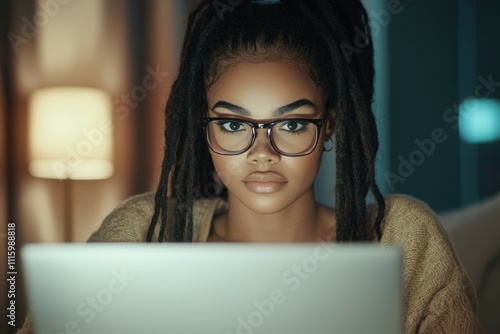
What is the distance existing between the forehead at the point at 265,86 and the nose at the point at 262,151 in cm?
5

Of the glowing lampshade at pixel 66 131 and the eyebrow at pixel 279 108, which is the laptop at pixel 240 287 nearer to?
the eyebrow at pixel 279 108

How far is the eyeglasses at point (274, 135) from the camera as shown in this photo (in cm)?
139

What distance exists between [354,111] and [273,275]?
0.84 m

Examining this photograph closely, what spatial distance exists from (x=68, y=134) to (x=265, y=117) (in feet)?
5.23

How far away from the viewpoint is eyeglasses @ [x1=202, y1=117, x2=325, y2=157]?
1.39 metres

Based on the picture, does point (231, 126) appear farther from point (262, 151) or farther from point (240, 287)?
point (240, 287)

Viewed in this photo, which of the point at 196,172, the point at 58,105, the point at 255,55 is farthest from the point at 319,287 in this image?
the point at 58,105

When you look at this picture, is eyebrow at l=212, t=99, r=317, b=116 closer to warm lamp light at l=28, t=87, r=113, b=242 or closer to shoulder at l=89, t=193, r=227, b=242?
shoulder at l=89, t=193, r=227, b=242

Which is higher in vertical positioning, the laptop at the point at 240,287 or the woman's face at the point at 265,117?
the woman's face at the point at 265,117

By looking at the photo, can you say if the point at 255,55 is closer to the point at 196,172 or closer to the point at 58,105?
the point at 196,172

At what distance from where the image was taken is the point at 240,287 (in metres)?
0.73

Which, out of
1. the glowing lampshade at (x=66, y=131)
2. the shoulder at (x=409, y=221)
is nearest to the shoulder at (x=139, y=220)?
the shoulder at (x=409, y=221)

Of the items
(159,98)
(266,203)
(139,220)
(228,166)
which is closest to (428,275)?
(266,203)

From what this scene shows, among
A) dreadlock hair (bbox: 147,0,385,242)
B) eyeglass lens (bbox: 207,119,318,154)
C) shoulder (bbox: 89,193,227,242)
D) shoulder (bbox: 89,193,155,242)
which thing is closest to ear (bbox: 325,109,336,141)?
dreadlock hair (bbox: 147,0,385,242)
